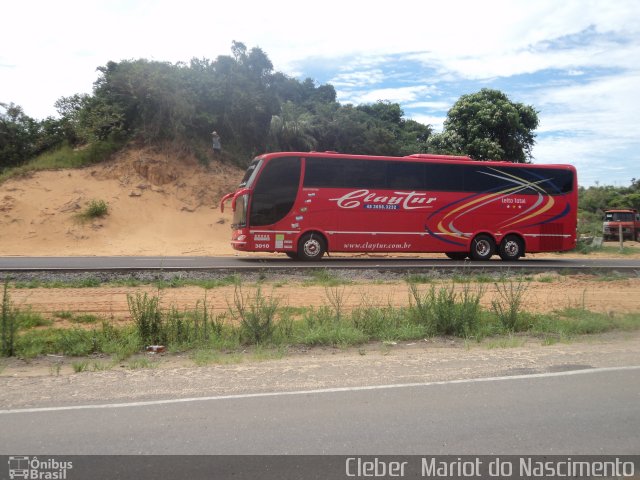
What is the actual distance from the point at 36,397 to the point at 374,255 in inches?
769

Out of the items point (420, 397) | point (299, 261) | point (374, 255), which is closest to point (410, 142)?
point (374, 255)

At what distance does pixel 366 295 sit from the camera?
1396cm

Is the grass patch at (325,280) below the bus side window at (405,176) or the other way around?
below

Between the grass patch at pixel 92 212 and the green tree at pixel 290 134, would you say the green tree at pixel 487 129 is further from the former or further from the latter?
the grass patch at pixel 92 212

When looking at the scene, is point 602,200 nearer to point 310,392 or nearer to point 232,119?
point 232,119

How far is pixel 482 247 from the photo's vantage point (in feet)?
71.2

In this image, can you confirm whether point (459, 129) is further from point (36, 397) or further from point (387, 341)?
point (36, 397)

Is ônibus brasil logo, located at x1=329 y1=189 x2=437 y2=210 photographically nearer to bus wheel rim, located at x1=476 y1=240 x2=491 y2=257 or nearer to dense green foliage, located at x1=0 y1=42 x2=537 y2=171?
bus wheel rim, located at x1=476 y1=240 x2=491 y2=257

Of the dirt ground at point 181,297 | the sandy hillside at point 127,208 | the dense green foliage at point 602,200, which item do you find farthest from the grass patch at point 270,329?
the dense green foliage at point 602,200

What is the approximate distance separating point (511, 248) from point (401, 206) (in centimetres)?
486

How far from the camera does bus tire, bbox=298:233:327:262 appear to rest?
1941 cm

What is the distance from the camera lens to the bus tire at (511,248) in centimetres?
2188
